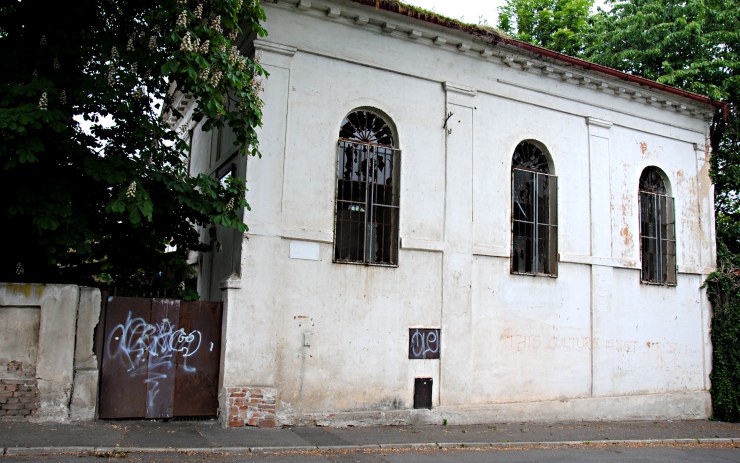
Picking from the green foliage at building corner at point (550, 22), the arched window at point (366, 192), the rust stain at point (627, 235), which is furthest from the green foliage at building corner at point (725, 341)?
the green foliage at building corner at point (550, 22)

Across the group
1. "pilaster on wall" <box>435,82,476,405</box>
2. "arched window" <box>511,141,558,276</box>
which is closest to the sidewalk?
"pilaster on wall" <box>435,82,476,405</box>

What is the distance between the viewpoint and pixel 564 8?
22562 mm

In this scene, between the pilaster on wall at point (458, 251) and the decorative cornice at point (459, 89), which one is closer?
the pilaster on wall at point (458, 251)

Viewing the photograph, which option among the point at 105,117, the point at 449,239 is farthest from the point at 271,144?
the point at 449,239

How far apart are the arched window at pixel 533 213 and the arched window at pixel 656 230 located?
2599 mm

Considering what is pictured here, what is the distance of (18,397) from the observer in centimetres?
842

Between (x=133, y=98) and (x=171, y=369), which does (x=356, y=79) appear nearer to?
(x=133, y=98)

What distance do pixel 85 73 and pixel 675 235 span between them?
12440mm

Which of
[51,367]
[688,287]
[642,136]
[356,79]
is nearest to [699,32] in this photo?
[642,136]

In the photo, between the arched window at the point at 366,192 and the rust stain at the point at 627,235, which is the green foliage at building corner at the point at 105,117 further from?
the rust stain at the point at 627,235

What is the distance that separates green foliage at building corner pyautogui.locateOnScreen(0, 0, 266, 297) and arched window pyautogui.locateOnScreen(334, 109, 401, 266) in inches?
70.3

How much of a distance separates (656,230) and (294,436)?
31.6ft

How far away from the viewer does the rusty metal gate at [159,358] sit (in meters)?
9.27

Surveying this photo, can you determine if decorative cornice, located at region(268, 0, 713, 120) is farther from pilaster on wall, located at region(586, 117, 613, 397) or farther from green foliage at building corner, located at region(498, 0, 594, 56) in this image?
green foliage at building corner, located at region(498, 0, 594, 56)
